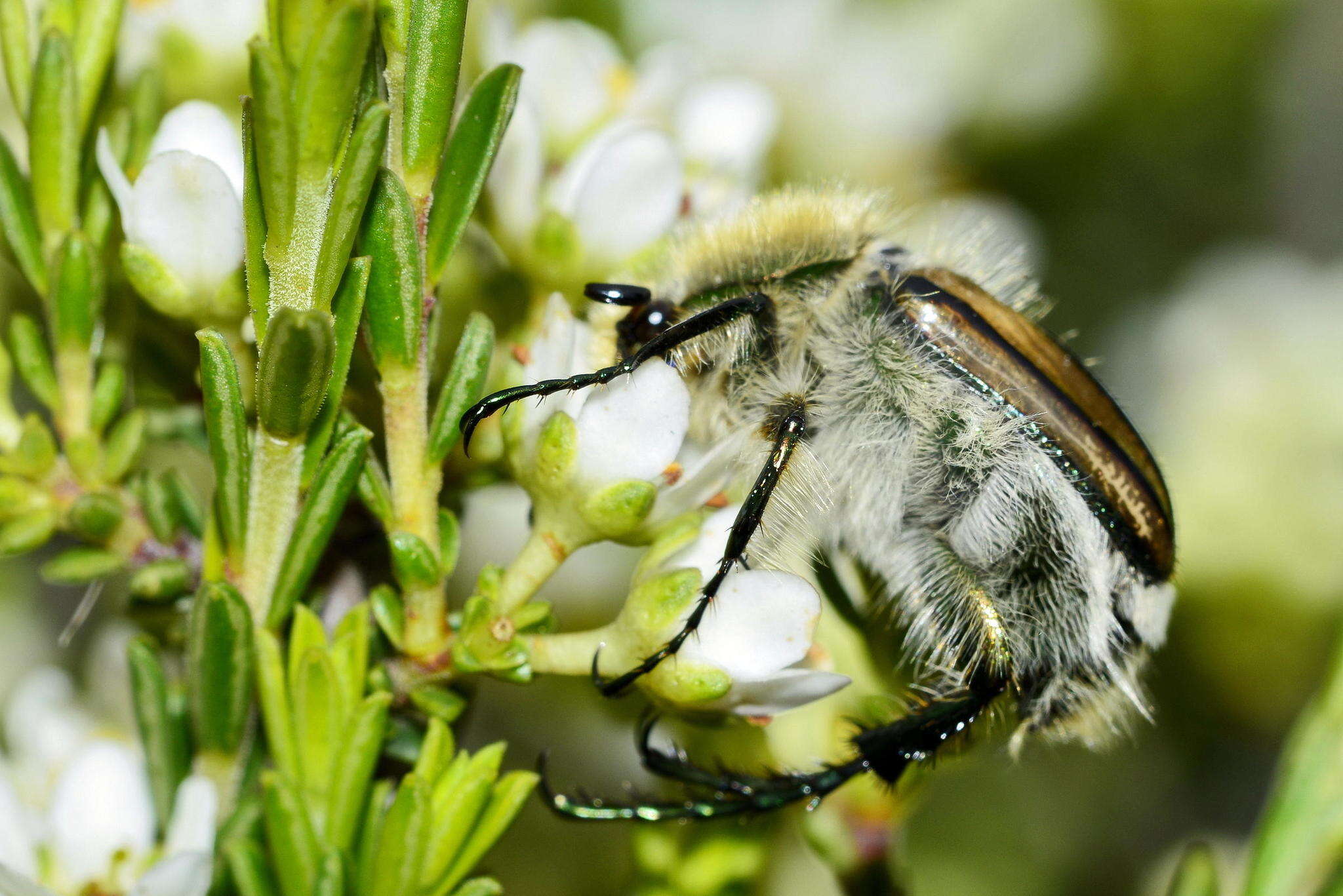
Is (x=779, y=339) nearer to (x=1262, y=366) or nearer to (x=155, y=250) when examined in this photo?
(x=155, y=250)

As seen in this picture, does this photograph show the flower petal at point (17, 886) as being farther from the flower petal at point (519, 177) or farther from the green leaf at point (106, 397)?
the flower petal at point (519, 177)

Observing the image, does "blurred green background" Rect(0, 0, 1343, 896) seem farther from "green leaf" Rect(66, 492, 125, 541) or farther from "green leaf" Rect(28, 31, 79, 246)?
"green leaf" Rect(28, 31, 79, 246)

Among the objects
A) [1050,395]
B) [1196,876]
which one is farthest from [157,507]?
[1196,876]

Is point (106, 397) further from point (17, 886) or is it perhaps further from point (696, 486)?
point (696, 486)

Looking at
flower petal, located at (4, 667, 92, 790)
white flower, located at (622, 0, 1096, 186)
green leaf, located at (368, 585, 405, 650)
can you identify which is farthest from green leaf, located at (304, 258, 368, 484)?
white flower, located at (622, 0, 1096, 186)

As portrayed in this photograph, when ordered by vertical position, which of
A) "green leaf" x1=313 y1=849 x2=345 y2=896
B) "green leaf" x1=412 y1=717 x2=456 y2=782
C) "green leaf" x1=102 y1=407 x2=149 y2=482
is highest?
"green leaf" x1=102 y1=407 x2=149 y2=482

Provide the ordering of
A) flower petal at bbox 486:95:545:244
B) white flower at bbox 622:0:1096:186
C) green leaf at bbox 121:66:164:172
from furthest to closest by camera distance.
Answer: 1. white flower at bbox 622:0:1096:186
2. flower petal at bbox 486:95:545:244
3. green leaf at bbox 121:66:164:172

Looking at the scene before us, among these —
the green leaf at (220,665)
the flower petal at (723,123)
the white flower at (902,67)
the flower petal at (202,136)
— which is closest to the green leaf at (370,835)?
the green leaf at (220,665)
